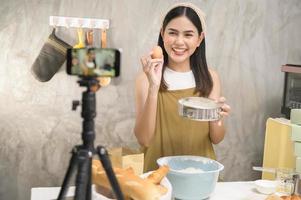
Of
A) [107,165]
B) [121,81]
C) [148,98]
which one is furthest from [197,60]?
[107,165]

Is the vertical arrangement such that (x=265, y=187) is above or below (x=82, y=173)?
below

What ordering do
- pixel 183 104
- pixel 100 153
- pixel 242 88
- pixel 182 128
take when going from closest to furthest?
1. pixel 100 153
2. pixel 183 104
3. pixel 182 128
4. pixel 242 88

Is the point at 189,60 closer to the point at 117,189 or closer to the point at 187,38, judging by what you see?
the point at 187,38

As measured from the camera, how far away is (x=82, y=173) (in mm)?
701

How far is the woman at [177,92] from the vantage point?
1621 millimetres

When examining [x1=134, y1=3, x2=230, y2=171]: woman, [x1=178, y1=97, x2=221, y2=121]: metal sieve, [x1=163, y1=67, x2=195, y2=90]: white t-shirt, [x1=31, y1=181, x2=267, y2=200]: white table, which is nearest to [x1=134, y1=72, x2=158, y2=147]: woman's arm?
[x1=134, y1=3, x2=230, y2=171]: woman

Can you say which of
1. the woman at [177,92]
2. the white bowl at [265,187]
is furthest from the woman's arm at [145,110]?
the white bowl at [265,187]

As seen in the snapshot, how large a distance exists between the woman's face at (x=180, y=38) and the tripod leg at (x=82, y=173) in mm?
982

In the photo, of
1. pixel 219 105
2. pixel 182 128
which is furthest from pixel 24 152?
pixel 219 105

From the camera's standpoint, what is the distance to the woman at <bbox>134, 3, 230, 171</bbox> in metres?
1.62

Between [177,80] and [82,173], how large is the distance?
1088 millimetres

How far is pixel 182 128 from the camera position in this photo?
169cm

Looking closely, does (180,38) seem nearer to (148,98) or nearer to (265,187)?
(148,98)

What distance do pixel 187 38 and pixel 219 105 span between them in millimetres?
416
